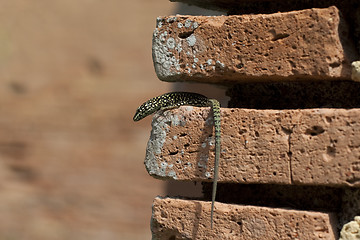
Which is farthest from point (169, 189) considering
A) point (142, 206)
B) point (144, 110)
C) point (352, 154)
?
point (352, 154)

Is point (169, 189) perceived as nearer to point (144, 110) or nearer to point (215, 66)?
point (144, 110)

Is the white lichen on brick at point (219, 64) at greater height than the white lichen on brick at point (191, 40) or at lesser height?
lesser

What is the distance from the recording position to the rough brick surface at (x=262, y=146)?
1.97 meters

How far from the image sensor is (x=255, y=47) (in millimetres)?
2154

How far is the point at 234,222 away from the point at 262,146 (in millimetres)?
274

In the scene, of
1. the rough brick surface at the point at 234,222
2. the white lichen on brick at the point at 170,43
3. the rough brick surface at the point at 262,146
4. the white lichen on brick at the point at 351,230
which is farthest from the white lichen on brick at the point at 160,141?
the white lichen on brick at the point at 351,230

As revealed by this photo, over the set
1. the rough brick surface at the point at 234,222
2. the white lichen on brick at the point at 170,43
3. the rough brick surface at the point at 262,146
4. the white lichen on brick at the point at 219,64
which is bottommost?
the rough brick surface at the point at 234,222

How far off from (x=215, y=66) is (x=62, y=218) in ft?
14.4

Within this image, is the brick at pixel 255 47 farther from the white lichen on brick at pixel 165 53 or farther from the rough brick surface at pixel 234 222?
the rough brick surface at pixel 234 222

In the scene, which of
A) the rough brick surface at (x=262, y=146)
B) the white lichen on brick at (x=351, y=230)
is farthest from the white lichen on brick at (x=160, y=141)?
the white lichen on brick at (x=351, y=230)

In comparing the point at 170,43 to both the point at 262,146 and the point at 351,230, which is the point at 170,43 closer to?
the point at 262,146

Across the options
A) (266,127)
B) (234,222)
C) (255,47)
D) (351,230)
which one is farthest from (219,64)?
(351,230)

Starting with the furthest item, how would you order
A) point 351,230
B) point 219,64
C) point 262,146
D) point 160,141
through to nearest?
point 160,141
point 219,64
point 262,146
point 351,230

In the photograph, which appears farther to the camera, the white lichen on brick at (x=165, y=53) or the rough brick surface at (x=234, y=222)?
the white lichen on brick at (x=165, y=53)
